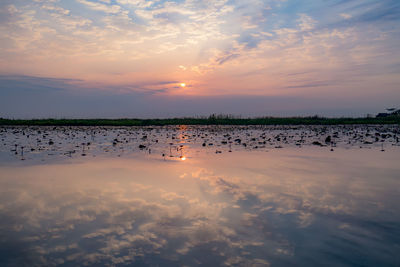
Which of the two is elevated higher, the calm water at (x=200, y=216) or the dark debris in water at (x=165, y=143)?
the dark debris in water at (x=165, y=143)

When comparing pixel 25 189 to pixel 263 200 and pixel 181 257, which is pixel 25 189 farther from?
pixel 263 200

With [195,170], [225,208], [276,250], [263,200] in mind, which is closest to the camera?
[276,250]

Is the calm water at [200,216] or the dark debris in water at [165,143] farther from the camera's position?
the dark debris in water at [165,143]

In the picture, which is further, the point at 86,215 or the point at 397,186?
the point at 397,186

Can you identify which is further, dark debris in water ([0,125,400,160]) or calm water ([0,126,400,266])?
dark debris in water ([0,125,400,160])

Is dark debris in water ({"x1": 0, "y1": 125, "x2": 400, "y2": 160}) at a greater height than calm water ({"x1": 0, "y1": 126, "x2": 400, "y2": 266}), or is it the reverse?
dark debris in water ({"x1": 0, "y1": 125, "x2": 400, "y2": 160})

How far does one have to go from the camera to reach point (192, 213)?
4.80 m

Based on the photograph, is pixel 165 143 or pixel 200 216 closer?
pixel 200 216

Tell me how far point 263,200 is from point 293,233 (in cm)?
151

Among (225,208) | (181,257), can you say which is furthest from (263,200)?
(181,257)

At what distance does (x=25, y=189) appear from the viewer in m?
6.31

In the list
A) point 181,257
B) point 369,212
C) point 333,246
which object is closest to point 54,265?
point 181,257

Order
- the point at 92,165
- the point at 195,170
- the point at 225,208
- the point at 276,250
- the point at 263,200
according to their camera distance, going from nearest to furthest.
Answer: the point at 276,250 < the point at 225,208 < the point at 263,200 < the point at 195,170 < the point at 92,165

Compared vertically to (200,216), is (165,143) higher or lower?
higher
